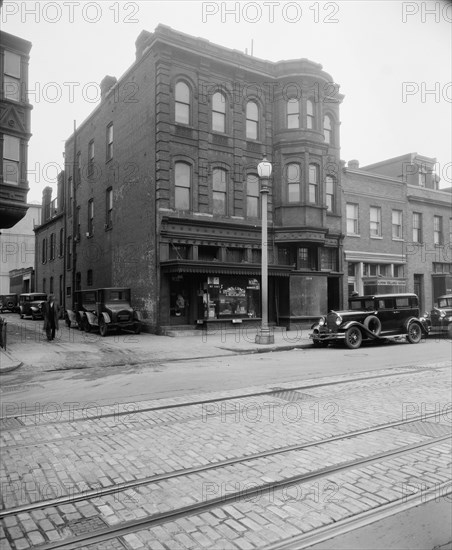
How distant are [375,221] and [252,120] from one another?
10066 mm

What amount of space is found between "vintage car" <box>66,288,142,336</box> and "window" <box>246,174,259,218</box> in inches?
285

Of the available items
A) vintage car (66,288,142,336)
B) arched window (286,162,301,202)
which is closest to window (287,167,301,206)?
arched window (286,162,301,202)

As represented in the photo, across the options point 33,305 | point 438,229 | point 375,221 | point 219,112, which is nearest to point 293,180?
point 219,112

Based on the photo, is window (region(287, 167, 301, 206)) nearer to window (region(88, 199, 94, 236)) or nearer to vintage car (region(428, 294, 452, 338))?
vintage car (region(428, 294, 452, 338))

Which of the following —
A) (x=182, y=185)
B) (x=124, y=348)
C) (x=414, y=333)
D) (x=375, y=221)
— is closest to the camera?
(x=124, y=348)

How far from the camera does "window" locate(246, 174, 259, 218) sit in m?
23.1

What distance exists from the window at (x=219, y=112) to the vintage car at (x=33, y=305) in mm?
17547

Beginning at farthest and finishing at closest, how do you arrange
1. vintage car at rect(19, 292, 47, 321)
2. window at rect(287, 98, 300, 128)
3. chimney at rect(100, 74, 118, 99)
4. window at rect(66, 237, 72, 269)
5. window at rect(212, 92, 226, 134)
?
window at rect(66, 237, 72, 269) → vintage car at rect(19, 292, 47, 321) → chimney at rect(100, 74, 118, 99) → window at rect(287, 98, 300, 128) → window at rect(212, 92, 226, 134)

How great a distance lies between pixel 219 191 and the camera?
2222 cm

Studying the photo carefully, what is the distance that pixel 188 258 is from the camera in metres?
21.2

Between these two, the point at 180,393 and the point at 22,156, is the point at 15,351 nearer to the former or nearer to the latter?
the point at 22,156

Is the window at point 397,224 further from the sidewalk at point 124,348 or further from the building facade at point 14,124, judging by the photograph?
the building facade at point 14,124

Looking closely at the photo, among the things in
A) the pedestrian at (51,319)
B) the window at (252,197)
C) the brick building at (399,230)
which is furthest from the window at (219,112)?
the pedestrian at (51,319)

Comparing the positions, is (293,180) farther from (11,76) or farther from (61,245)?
(61,245)
